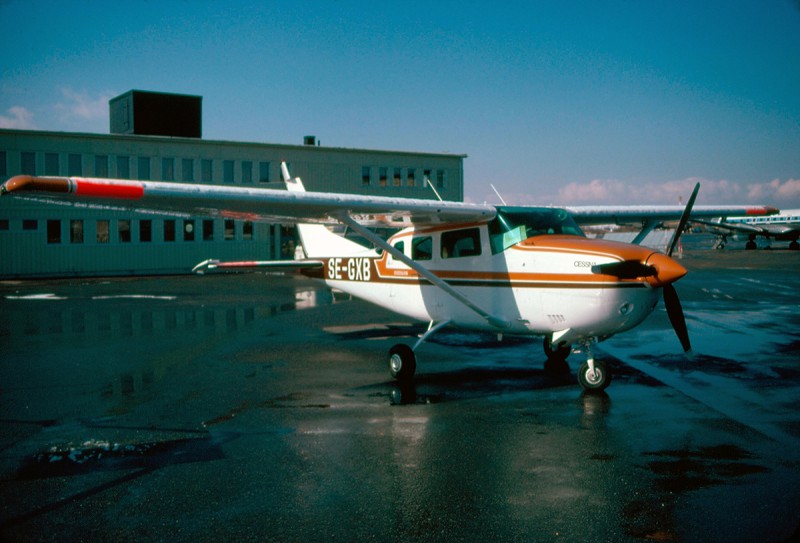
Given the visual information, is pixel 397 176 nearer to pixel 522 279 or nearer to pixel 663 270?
pixel 522 279

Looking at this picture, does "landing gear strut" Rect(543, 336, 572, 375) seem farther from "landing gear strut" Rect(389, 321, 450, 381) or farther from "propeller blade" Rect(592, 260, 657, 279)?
"propeller blade" Rect(592, 260, 657, 279)

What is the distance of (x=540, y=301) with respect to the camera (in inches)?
337

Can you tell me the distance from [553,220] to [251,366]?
5145mm

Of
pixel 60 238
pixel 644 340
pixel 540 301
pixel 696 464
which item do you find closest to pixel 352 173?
pixel 60 238

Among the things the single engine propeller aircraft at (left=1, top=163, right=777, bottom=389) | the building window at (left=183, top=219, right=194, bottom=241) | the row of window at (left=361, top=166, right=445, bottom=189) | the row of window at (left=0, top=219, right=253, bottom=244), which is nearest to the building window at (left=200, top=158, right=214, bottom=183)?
the row of window at (left=0, top=219, right=253, bottom=244)

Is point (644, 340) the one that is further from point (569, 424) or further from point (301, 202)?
point (301, 202)

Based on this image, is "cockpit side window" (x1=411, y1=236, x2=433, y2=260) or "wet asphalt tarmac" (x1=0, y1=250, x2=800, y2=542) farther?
"cockpit side window" (x1=411, y1=236, x2=433, y2=260)

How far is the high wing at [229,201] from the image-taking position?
6.39 meters

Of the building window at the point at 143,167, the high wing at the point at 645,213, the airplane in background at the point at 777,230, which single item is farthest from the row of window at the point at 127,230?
the airplane in background at the point at 777,230

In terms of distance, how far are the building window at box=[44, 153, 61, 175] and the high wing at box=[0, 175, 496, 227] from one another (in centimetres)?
2654

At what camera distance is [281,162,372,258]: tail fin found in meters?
13.4

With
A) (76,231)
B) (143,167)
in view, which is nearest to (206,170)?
(143,167)

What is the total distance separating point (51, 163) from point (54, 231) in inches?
131

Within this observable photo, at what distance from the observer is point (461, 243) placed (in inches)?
390
